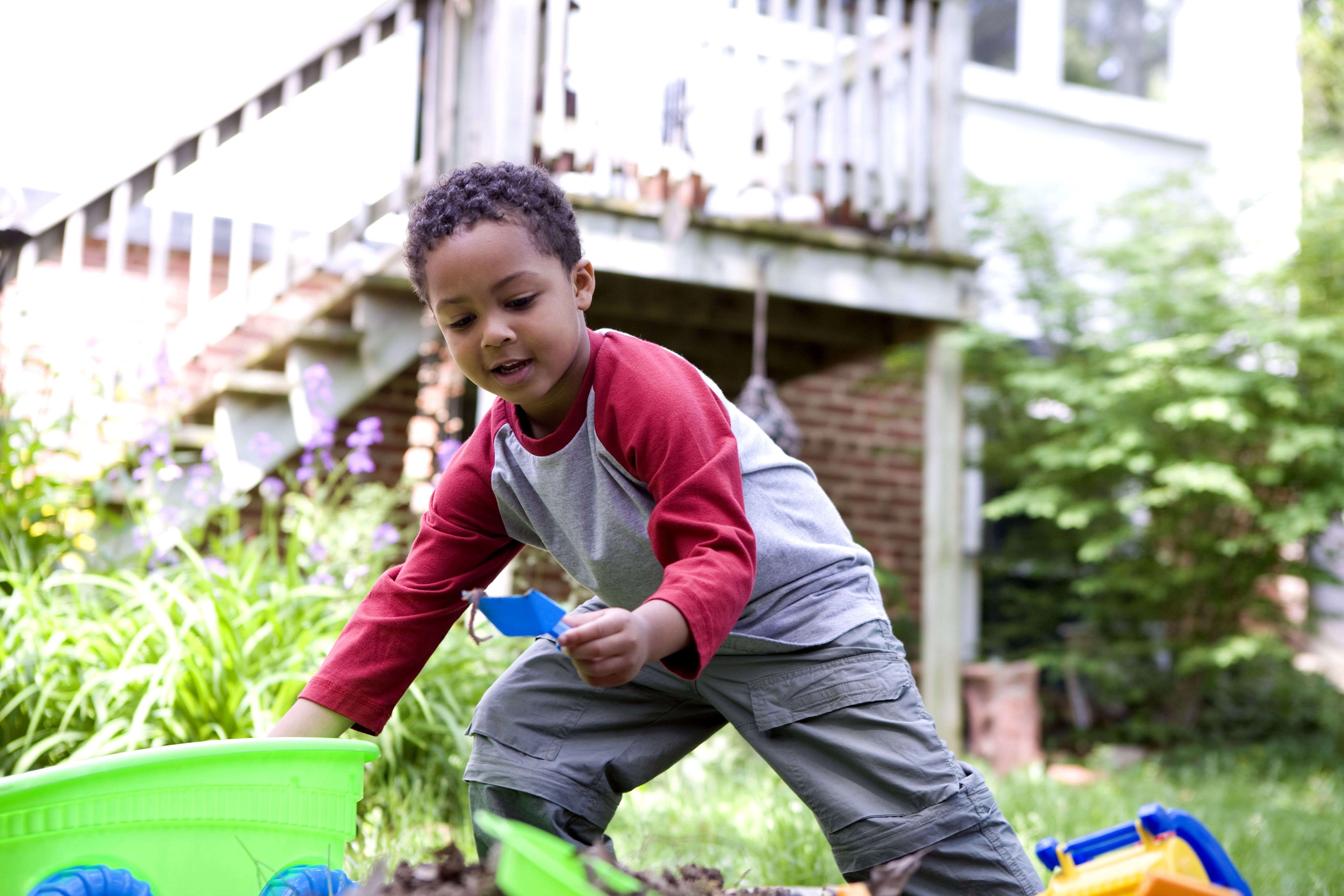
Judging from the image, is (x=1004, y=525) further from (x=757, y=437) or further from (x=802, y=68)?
(x=757, y=437)

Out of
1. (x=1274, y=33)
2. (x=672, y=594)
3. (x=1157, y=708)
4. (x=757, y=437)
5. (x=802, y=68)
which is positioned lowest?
(x=1157, y=708)

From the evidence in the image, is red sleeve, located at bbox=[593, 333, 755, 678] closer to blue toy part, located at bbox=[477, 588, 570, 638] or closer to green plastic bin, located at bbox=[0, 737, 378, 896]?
blue toy part, located at bbox=[477, 588, 570, 638]

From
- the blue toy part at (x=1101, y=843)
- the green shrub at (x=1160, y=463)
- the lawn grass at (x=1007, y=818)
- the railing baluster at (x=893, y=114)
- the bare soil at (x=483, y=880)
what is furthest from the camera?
the green shrub at (x=1160, y=463)

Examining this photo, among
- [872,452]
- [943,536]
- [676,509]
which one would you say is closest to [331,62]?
[943,536]

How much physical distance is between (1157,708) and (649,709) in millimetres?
5740

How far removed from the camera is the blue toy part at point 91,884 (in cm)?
137

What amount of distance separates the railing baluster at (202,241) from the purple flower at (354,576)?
5.13 feet

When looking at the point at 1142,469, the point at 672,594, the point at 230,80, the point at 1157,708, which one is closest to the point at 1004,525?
the point at 1157,708

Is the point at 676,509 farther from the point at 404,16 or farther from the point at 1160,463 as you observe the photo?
the point at 1160,463

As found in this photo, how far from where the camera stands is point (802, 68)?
5.20 m

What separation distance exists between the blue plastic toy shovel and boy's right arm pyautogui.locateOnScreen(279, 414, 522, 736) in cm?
47

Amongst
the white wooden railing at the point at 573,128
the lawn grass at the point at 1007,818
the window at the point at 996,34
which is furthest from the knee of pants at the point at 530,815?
the window at the point at 996,34

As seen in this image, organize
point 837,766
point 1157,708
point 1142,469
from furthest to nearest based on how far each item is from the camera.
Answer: point 1157,708 → point 1142,469 → point 837,766

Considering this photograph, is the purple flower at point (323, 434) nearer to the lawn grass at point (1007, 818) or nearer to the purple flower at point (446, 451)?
the purple flower at point (446, 451)
